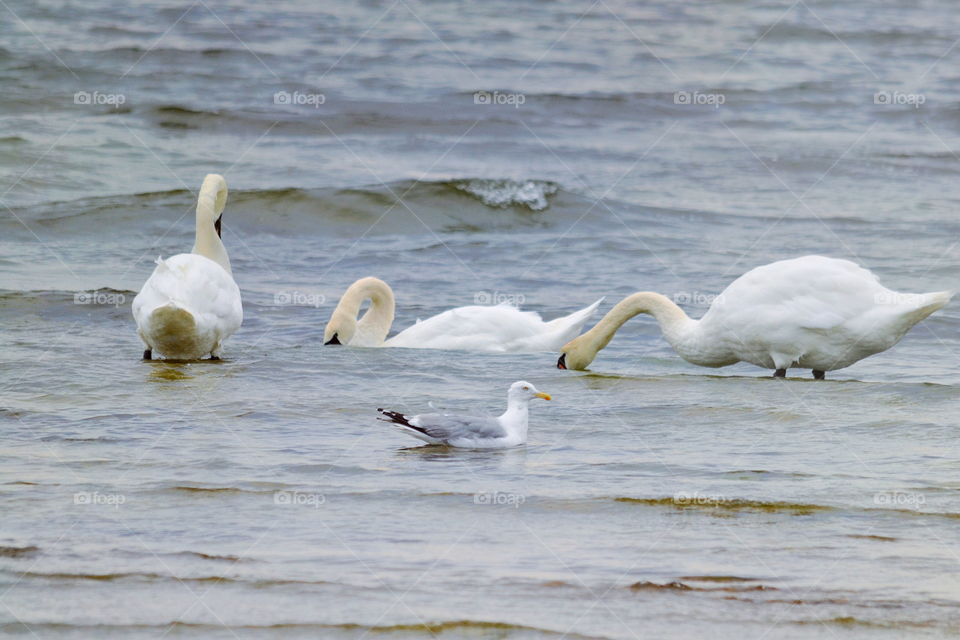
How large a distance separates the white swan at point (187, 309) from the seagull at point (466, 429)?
2593 mm

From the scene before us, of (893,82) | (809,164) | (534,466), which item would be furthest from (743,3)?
(534,466)

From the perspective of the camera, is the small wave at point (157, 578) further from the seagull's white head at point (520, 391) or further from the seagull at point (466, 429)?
the seagull's white head at point (520, 391)

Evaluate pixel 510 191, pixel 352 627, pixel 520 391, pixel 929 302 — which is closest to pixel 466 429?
pixel 520 391

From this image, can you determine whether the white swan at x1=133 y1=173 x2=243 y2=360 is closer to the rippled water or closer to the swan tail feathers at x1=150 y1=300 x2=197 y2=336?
the swan tail feathers at x1=150 y1=300 x2=197 y2=336

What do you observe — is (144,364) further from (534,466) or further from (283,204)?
(283,204)

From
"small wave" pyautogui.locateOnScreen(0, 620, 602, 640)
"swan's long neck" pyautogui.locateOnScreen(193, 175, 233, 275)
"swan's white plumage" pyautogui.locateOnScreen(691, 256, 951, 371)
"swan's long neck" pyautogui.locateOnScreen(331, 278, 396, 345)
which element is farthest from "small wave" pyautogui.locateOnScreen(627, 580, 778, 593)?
"swan's long neck" pyautogui.locateOnScreen(331, 278, 396, 345)

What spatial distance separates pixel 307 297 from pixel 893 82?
48.5ft

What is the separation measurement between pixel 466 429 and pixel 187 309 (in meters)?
2.84

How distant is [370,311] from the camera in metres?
11.4

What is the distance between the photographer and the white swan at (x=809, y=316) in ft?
29.6

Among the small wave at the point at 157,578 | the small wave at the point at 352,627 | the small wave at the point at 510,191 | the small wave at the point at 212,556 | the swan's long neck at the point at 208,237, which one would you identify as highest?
the small wave at the point at 510,191

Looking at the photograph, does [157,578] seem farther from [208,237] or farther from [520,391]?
[208,237]

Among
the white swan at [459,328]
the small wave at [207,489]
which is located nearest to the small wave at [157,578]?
the small wave at [207,489]

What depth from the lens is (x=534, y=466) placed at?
21.6 ft
